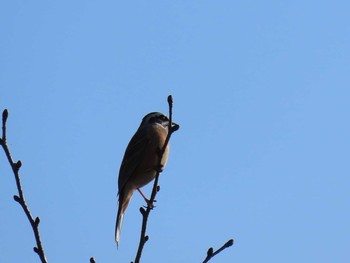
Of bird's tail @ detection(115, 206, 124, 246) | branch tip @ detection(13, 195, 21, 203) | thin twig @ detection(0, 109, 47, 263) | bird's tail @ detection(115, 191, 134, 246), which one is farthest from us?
bird's tail @ detection(115, 191, 134, 246)

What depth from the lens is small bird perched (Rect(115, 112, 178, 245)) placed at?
28.2 feet

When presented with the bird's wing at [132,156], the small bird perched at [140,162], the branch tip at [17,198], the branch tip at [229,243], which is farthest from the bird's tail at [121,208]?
the branch tip at [17,198]

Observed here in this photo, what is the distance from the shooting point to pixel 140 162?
28.5 ft

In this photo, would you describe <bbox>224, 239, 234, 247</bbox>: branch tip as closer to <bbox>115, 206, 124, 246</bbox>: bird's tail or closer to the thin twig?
the thin twig

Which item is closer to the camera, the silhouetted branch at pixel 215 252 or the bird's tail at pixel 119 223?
the silhouetted branch at pixel 215 252

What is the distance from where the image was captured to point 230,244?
15.3 ft

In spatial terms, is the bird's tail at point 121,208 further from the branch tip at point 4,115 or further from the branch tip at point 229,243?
the branch tip at point 4,115

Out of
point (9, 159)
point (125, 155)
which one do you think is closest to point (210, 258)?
point (9, 159)

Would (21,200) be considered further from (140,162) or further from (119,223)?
(140,162)

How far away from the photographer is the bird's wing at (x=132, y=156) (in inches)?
345

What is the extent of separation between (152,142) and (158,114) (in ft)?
2.64

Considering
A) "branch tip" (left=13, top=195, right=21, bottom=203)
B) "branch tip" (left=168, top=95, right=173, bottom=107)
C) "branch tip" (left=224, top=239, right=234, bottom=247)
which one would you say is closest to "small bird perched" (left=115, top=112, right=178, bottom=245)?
"branch tip" (left=168, top=95, right=173, bottom=107)

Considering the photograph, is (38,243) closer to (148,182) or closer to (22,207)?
(22,207)

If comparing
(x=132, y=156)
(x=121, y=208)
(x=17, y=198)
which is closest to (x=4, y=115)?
(x=17, y=198)
